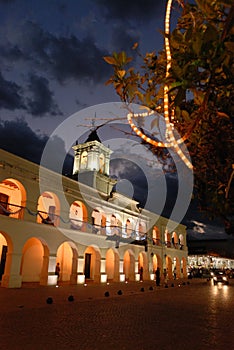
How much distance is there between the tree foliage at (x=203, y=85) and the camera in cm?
286

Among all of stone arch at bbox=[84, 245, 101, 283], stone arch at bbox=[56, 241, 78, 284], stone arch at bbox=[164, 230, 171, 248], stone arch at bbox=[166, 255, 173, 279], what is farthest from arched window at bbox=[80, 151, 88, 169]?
stone arch at bbox=[166, 255, 173, 279]

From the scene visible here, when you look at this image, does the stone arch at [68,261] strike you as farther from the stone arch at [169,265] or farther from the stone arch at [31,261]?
the stone arch at [169,265]

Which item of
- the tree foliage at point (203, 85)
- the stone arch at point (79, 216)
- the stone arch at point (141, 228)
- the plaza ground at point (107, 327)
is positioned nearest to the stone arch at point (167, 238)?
the stone arch at point (141, 228)

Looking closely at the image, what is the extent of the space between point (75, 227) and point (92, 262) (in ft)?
17.1

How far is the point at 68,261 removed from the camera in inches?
890

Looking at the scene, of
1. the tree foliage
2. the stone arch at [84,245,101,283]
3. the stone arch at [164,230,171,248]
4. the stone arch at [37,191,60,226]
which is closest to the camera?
the tree foliage

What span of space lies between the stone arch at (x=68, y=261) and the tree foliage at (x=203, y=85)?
1680 cm

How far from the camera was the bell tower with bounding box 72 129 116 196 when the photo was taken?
27.0 meters

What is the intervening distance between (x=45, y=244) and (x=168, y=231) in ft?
67.2

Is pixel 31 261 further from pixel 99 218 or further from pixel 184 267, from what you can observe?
pixel 184 267

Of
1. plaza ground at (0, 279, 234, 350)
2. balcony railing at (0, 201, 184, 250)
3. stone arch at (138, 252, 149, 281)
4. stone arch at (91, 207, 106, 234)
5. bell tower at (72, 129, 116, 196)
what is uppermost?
bell tower at (72, 129, 116, 196)

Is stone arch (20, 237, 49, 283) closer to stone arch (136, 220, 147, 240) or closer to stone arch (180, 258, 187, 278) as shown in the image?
stone arch (136, 220, 147, 240)

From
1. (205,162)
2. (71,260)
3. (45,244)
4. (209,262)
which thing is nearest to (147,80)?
(205,162)

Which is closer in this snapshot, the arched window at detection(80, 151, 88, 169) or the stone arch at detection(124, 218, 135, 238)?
the arched window at detection(80, 151, 88, 169)
